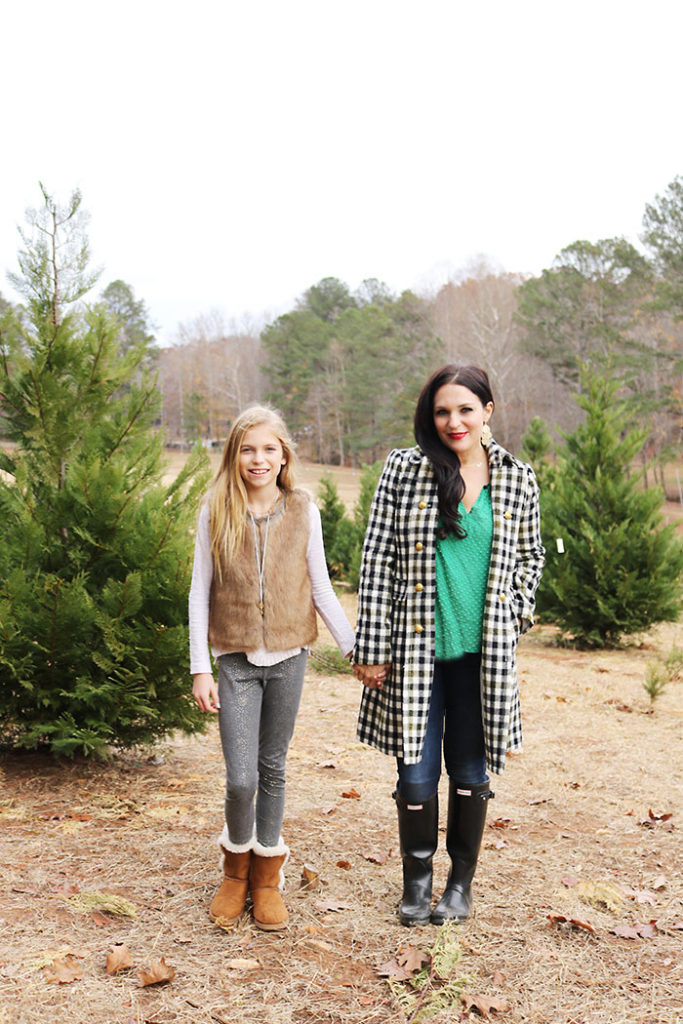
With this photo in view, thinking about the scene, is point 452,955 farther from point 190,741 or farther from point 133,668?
point 190,741

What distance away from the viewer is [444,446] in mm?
3258

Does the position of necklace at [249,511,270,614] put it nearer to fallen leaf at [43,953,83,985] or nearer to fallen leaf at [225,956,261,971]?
fallen leaf at [225,956,261,971]

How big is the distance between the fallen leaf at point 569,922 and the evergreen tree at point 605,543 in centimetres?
601

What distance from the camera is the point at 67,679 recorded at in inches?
172

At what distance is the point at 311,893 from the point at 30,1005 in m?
1.20

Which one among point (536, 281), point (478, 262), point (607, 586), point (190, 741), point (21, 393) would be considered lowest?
point (190, 741)

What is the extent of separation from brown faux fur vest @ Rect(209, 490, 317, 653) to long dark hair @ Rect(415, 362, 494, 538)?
1.68ft

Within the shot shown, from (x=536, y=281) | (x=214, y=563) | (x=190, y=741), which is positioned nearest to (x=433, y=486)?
(x=214, y=563)

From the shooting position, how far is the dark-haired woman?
3.09 metres

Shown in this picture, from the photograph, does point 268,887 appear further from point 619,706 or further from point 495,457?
point 619,706

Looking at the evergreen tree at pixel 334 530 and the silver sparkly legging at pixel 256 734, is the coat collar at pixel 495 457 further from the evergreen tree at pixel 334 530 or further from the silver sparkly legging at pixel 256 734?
the evergreen tree at pixel 334 530

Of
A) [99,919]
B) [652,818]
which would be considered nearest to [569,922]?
[652,818]

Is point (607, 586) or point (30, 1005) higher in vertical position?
point (607, 586)

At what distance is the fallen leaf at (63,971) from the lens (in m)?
2.77
